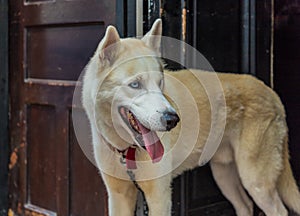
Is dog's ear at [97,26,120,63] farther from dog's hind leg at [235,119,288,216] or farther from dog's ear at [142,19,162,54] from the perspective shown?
dog's hind leg at [235,119,288,216]

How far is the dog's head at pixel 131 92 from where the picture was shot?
174 centimetres

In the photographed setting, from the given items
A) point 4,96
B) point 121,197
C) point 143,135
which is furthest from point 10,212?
point 143,135

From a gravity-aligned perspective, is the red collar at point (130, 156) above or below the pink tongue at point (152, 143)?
below

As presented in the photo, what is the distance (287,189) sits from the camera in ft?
7.70

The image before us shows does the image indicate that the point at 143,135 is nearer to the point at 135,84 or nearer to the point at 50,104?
the point at 135,84

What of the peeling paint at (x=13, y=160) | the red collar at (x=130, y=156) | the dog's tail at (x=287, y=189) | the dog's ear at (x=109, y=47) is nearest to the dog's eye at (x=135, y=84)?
the dog's ear at (x=109, y=47)

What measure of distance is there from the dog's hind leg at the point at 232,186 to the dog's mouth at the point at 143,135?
1.98 ft

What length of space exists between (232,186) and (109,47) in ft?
3.21

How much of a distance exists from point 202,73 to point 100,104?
0.53 m

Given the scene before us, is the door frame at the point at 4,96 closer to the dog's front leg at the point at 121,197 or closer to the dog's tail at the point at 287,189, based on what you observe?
the dog's front leg at the point at 121,197

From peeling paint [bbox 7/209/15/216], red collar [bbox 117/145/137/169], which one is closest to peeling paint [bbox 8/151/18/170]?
peeling paint [bbox 7/209/15/216]

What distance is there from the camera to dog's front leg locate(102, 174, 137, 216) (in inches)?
81.0

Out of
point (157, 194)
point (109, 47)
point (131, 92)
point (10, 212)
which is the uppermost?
point (109, 47)

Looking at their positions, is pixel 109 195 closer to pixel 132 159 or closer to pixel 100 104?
pixel 132 159
